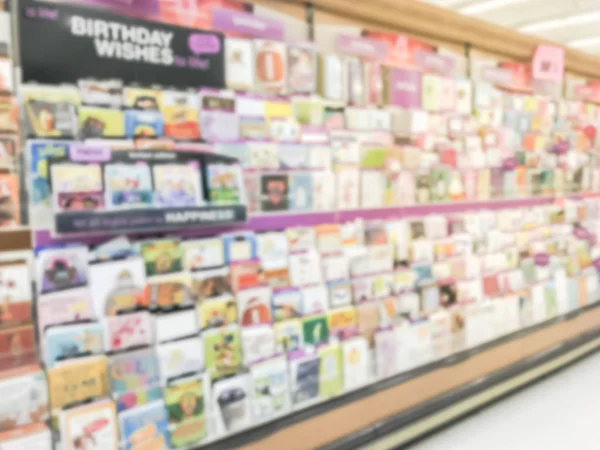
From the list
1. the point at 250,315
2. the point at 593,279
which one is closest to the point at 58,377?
the point at 250,315

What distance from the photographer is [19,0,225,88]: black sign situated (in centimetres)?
153

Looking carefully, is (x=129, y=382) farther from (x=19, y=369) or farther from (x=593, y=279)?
(x=593, y=279)

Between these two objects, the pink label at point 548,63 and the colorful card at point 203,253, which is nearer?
the colorful card at point 203,253

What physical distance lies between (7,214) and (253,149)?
86cm

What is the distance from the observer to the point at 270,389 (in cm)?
204

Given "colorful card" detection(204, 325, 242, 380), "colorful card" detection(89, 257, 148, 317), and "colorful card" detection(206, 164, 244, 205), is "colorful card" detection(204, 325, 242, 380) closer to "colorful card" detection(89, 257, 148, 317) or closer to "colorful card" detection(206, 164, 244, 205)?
"colorful card" detection(89, 257, 148, 317)

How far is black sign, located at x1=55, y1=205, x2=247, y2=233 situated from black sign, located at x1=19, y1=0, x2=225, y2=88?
0.42 m

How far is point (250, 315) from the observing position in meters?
2.00

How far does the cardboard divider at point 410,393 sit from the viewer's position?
2098mm

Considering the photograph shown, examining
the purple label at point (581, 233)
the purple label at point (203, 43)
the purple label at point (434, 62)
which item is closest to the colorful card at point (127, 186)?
the purple label at point (203, 43)

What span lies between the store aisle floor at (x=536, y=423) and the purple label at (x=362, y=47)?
6.07 ft

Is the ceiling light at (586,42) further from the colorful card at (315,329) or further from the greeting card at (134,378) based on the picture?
the greeting card at (134,378)

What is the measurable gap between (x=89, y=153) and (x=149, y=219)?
27cm

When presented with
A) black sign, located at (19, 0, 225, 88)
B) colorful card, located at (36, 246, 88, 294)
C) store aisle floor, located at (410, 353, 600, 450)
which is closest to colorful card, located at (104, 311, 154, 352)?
colorful card, located at (36, 246, 88, 294)
